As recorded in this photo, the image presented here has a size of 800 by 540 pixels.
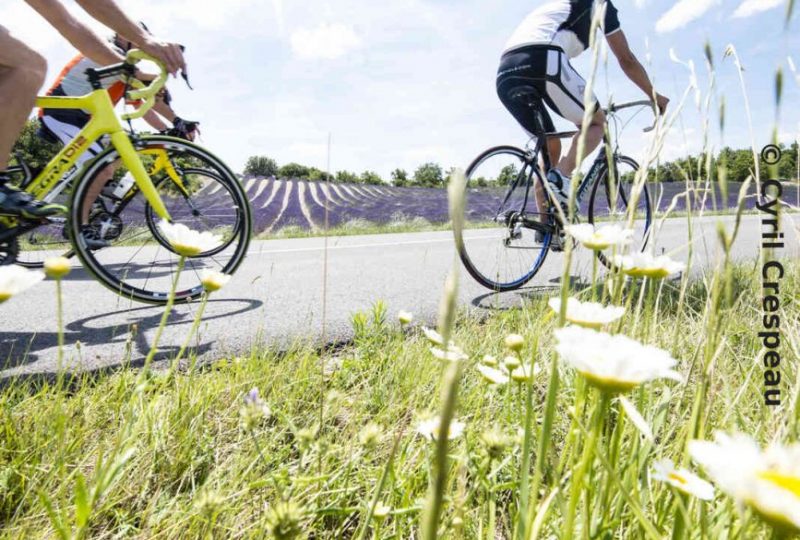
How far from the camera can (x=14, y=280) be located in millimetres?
554

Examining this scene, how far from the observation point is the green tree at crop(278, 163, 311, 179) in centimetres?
6003

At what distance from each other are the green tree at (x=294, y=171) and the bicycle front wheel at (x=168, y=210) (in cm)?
5770

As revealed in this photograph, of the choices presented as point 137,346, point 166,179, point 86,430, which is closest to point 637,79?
point 166,179

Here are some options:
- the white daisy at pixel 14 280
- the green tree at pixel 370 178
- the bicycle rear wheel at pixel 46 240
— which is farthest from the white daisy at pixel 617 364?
the green tree at pixel 370 178

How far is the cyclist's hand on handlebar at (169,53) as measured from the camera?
7.36ft

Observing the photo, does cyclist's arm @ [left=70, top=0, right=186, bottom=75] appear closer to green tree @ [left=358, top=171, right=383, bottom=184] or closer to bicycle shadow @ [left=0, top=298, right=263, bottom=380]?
bicycle shadow @ [left=0, top=298, right=263, bottom=380]

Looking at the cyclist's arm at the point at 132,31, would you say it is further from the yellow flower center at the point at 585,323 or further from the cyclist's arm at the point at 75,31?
the yellow flower center at the point at 585,323

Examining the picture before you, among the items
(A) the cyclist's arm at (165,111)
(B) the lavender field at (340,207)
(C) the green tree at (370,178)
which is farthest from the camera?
(C) the green tree at (370,178)

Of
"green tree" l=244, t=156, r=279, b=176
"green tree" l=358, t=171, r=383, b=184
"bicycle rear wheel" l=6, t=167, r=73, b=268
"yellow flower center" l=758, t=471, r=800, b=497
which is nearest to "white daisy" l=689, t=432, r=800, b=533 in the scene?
"yellow flower center" l=758, t=471, r=800, b=497

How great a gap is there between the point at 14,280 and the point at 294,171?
2488 inches

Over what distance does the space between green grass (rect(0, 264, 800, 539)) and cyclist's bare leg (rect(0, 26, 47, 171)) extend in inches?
49.1

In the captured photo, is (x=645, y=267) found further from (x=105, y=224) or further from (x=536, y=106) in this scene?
(x=105, y=224)

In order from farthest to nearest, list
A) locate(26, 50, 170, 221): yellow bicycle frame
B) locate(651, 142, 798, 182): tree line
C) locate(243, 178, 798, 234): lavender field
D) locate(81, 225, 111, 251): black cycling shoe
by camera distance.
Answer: locate(243, 178, 798, 234): lavender field → locate(81, 225, 111, 251): black cycling shoe → locate(26, 50, 170, 221): yellow bicycle frame → locate(651, 142, 798, 182): tree line

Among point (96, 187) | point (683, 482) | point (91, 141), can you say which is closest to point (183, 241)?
point (683, 482)
